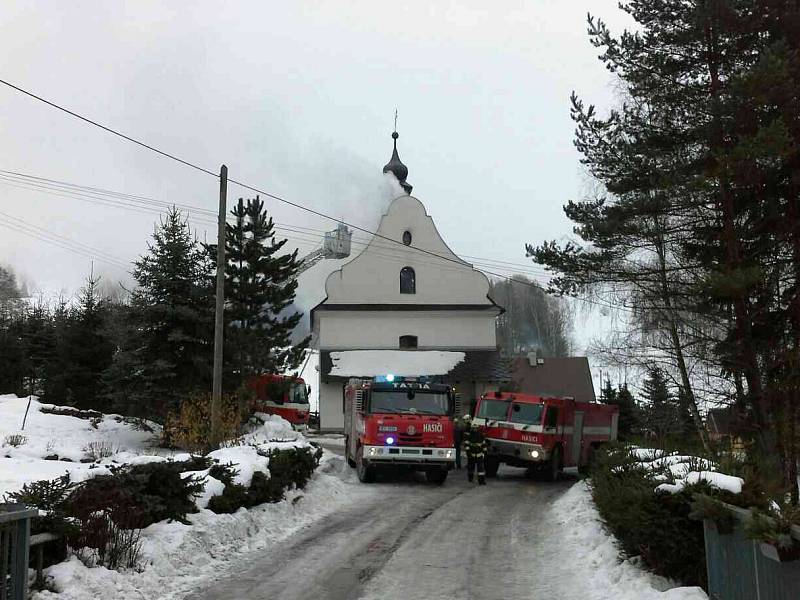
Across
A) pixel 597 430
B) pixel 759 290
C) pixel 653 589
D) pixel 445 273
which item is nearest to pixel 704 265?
pixel 759 290

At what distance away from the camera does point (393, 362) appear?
3994 cm

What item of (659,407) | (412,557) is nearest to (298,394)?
(659,407)

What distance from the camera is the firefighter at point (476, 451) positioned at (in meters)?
18.7

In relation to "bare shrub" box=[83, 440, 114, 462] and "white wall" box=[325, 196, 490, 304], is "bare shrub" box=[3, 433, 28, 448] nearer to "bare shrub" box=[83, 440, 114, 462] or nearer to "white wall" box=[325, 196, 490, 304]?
"bare shrub" box=[83, 440, 114, 462]

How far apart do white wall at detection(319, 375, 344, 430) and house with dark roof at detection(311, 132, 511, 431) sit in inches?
2.3

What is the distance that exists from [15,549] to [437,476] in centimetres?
1325

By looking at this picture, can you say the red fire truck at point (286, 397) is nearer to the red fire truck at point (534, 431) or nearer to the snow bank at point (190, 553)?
the red fire truck at point (534, 431)

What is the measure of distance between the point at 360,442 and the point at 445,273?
2604cm

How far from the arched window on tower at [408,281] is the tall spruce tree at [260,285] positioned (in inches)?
392

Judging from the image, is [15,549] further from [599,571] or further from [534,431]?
[534,431]

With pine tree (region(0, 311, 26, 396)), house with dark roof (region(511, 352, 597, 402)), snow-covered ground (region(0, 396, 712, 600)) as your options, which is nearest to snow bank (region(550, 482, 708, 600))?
snow-covered ground (region(0, 396, 712, 600))

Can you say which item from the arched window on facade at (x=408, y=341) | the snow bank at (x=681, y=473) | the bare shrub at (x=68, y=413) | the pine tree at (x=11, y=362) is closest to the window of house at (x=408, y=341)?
the arched window on facade at (x=408, y=341)

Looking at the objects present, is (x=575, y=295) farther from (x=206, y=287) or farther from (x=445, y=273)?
(x=445, y=273)

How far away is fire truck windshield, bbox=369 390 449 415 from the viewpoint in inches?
698
